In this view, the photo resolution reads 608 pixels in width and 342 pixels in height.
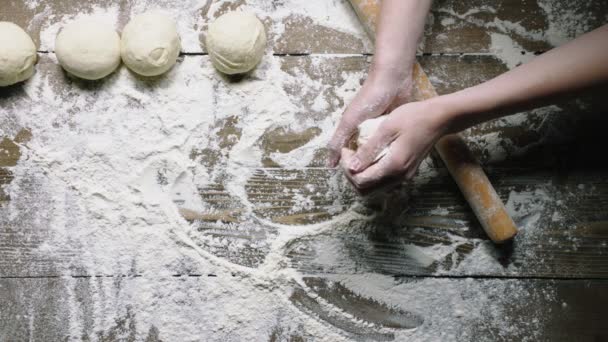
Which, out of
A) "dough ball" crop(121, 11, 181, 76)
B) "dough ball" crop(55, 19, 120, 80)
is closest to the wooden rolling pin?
"dough ball" crop(121, 11, 181, 76)

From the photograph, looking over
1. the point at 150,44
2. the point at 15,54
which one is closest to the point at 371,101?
the point at 150,44

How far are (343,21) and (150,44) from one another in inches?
14.2

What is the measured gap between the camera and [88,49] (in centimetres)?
96

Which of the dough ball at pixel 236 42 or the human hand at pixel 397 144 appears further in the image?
the dough ball at pixel 236 42

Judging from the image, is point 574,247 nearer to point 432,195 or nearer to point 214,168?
point 432,195

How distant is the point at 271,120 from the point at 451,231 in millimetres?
394

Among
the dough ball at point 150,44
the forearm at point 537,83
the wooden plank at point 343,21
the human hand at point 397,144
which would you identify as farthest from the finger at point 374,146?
the dough ball at point 150,44

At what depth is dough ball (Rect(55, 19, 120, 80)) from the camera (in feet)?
3.15

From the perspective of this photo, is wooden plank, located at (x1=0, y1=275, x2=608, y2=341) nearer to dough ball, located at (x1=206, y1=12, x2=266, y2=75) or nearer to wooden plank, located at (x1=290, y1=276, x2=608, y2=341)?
wooden plank, located at (x1=290, y1=276, x2=608, y2=341)

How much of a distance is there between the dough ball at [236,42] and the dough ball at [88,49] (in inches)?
6.9

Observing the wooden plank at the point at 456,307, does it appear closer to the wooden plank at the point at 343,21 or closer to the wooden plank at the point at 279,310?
the wooden plank at the point at 279,310

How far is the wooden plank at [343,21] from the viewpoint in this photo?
1029 millimetres

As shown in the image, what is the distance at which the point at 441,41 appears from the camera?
3.39ft

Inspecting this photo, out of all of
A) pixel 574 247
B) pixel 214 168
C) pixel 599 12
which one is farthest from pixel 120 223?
pixel 599 12
